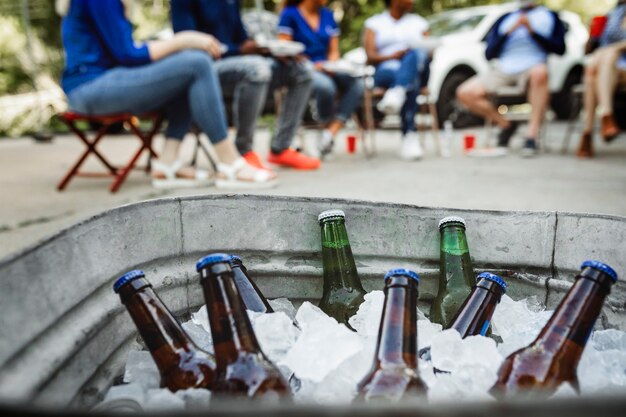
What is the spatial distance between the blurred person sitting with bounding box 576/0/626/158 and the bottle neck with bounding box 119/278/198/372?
16.3 ft

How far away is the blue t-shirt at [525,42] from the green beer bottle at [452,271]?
16.4 feet

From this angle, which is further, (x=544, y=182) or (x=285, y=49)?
(x=285, y=49)

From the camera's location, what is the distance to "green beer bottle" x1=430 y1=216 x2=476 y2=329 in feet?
3.61

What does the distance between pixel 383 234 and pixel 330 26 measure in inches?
189

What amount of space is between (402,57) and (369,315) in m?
4.78

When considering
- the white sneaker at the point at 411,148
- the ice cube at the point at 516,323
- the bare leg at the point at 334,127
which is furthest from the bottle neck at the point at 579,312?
the bare leg at the point at 334,127

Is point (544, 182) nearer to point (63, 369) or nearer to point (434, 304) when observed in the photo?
point (434, 304)

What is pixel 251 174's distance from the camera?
11.6 feet

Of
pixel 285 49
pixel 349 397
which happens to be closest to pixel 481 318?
pixel 349 397

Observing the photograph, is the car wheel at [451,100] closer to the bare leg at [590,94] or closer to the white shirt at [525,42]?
the white shirt at [525,42]

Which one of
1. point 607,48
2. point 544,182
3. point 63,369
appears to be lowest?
point 544,182

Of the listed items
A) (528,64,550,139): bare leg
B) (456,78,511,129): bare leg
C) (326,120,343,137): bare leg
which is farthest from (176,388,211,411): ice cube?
(456,78,511,129): bare leg

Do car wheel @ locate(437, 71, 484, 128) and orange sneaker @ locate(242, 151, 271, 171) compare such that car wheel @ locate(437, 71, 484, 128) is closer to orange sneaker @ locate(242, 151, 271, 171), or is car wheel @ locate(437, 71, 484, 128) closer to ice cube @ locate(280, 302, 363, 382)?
orange sneaker @ locate(242, 151, 271, 171)

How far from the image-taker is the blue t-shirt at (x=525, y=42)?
216 inches
